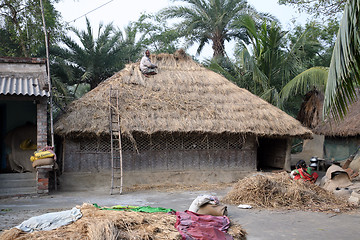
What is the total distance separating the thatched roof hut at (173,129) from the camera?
11742 millimetres

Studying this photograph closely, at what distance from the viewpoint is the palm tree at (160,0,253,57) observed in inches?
806

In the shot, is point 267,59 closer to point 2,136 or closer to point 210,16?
point 210,16

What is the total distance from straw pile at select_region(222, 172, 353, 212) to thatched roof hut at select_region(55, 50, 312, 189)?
12.3 feet

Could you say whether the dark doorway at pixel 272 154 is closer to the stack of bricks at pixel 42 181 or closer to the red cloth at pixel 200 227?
the stack of bricks at pixel 42 181

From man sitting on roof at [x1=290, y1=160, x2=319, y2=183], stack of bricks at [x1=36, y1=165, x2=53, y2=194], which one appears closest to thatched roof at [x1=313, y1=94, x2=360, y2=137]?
man sitting on roof at [x1=290, y1=160, x2=319, y2=183]

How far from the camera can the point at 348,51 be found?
13.4 feet

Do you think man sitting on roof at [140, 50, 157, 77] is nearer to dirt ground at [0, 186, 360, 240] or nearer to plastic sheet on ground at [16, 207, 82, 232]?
dirt ground at [0, 186, 360, 240]

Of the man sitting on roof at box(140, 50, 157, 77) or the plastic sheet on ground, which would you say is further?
the man sitting on roof at box(140, 50, 157, 77)

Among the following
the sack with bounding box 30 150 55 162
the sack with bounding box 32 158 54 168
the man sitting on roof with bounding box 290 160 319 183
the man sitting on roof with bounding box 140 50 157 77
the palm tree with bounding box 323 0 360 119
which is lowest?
the man sitting on roof with bounding box 290 160 319 183

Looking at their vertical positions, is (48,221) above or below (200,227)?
above

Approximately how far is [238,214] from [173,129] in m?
4.80

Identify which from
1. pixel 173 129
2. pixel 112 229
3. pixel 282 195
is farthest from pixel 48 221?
pixel 173 129

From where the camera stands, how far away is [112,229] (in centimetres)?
474

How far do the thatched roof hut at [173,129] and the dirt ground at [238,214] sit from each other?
1.46 m
